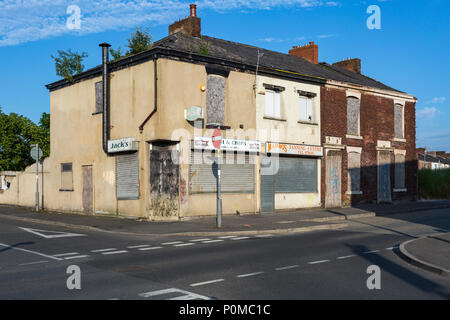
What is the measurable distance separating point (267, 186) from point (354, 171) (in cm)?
746

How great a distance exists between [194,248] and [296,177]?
12995mm

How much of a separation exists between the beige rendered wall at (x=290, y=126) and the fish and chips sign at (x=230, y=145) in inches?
29.3

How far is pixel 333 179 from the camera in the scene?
2622 centimetres

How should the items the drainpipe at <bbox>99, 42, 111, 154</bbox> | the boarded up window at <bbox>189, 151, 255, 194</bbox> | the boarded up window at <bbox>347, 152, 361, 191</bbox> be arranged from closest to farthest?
the boarded up window at <bbox>189, 151, 255, 194</bbox> < the drainpipe at <bbox>99, 42, 111, 154</bbox> < the boarded up window at <bbox>347, 152, 361, 191</bbox>

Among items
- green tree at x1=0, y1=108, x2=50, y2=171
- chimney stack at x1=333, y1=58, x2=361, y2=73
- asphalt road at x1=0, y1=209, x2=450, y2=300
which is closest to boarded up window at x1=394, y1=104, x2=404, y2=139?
chimney stack at x1=333, y1=58, x2=361, y2=73

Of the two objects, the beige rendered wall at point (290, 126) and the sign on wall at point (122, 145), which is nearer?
the sign on wall at point (122, 145)

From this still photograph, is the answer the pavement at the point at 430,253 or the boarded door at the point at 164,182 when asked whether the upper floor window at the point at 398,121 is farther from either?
the pavement at the point at 430,253

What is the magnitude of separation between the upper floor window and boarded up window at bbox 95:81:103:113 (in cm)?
1906

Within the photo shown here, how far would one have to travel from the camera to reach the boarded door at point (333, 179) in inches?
1019

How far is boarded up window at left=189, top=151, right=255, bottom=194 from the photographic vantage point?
2009 centimetres

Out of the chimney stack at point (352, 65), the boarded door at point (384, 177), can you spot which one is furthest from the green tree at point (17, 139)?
the boarded door at point (384, 177)

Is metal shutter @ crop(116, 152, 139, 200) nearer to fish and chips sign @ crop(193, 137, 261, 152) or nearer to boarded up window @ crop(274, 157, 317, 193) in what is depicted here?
fish and chips sign @ crop(193, 137, 261, 152)

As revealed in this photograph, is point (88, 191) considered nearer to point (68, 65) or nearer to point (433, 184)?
point (68, 65)
